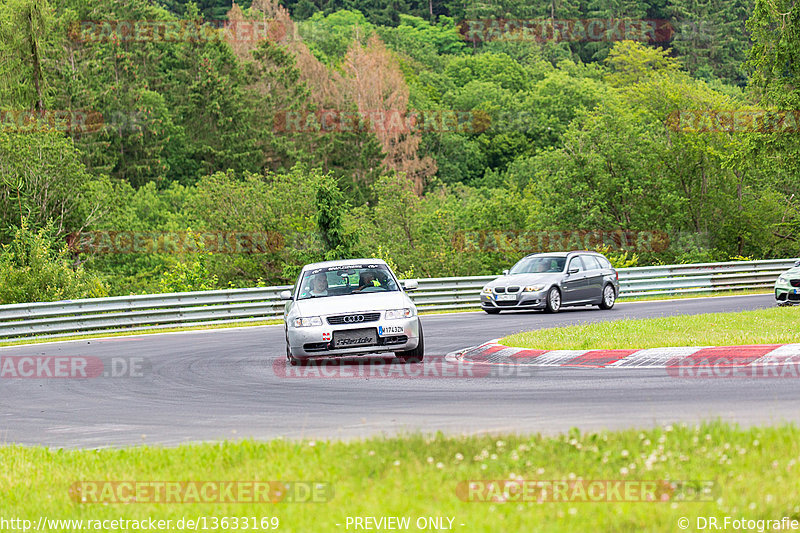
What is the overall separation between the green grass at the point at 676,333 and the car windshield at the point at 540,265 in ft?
27.7

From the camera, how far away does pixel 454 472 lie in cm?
629

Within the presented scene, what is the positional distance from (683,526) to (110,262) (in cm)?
6112

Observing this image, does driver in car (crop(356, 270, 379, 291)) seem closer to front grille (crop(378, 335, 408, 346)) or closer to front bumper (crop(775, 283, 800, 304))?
front grille (crop(378, 335, 408, 346))

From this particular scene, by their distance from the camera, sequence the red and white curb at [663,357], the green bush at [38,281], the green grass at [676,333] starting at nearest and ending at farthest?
the red and white curb at [663,357], the green grass at [676,333], the green bush at [38,281]

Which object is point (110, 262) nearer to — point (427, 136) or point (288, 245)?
point (288, 245)

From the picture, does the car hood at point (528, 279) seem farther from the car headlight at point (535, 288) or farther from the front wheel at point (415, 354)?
the front wheel at point (415, 354)

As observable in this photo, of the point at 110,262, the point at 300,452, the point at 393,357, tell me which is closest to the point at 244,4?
the point at 110,262

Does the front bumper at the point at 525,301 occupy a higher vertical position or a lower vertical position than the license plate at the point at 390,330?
lower

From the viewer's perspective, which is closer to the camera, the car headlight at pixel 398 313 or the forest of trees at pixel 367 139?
the car headlight at pixel 398 313

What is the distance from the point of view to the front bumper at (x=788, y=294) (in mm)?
24062

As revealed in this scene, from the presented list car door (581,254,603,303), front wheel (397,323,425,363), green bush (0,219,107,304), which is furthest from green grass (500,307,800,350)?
green bush (0,219,107,304)

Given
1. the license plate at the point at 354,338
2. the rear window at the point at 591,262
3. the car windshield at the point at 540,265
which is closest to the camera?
the license plate at the point at 354,338

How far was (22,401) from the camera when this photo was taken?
1295cm

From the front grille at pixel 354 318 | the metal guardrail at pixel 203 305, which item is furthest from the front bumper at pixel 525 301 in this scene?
the front grille at pixel 354 318
